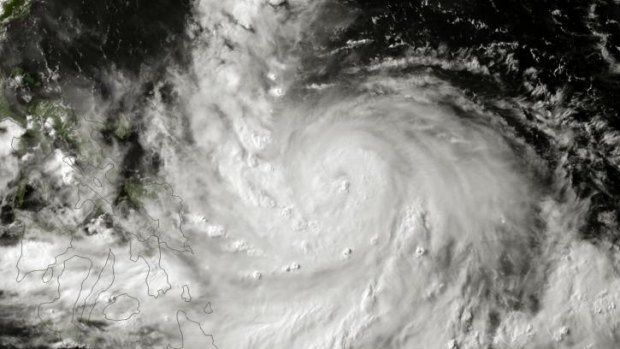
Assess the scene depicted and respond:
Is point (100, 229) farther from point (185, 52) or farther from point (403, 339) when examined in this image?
point (403, 339)

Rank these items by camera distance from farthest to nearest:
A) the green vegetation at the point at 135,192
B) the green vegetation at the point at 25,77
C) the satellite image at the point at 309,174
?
the green vegetation at the point at 25,77 < the green vegetation at the point at 135,192 < the satellite image at the point at 309,174

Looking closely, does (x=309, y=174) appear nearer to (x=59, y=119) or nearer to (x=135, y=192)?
(x=135, y=192)

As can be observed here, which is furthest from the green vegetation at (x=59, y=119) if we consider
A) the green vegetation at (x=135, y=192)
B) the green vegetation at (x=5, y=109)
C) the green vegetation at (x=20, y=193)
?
the green vegetation at (x=135, y=192)

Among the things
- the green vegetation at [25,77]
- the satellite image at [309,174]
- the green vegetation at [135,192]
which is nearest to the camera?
the satellite image at [309,174]

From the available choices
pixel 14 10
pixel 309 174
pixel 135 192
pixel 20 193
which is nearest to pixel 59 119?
pixel 20 193

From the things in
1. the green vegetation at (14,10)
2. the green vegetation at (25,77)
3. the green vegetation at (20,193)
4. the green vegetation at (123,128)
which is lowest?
the green vegetation at (20,193)

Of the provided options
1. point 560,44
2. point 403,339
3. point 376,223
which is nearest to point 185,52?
point 376,223

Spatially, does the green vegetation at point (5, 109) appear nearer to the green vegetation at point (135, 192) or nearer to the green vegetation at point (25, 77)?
the green vegetation at point (25, 77)
